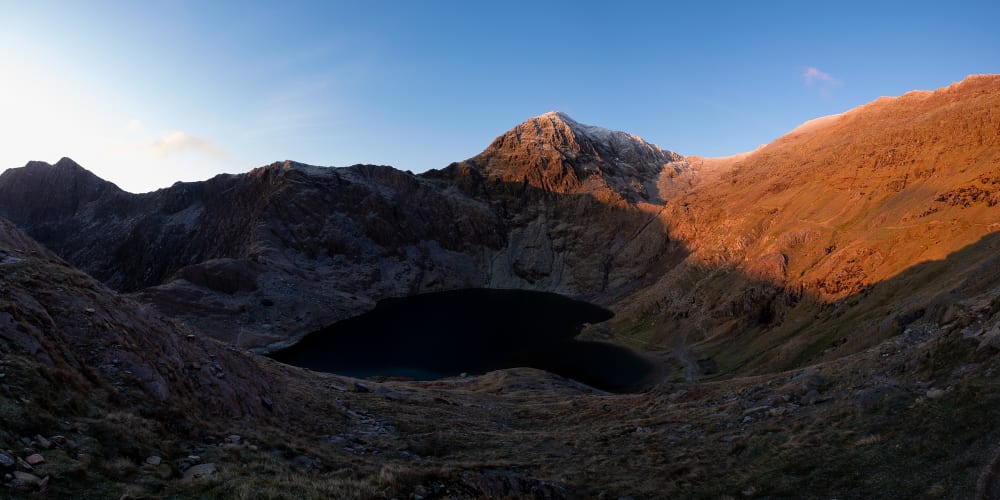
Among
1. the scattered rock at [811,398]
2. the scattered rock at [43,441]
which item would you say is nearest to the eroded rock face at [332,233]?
the scattered rock at [811,398]

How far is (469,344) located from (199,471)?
91946mm

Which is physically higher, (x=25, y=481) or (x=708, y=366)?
(x=25, y=481)

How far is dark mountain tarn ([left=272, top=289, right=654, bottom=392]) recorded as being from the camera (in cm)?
8475

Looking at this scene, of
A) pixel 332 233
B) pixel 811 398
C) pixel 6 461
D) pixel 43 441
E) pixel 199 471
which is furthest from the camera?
pixel 332 233

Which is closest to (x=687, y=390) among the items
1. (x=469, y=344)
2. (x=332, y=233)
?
(x=469, y=344)

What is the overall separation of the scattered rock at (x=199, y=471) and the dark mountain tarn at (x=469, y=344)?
207ft

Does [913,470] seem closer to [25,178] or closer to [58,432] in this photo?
[58,432]

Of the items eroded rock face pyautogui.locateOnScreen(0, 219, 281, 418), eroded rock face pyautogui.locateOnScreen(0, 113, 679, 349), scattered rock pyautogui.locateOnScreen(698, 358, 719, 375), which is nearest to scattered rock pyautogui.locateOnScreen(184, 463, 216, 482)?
eroded rock face pyautogui.locateOnScreen(0, 219, 281, 418)

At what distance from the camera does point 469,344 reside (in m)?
104

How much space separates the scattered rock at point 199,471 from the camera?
12.9 meters

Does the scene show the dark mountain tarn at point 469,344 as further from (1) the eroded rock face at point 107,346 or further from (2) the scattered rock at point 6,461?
(2) the scattered rock at point 6,461

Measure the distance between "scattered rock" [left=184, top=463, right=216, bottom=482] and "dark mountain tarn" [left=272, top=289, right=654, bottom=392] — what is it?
63039 mm

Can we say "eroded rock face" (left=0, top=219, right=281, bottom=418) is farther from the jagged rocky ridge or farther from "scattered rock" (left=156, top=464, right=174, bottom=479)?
"scattered rock" (left=156, top=464, right=174, bottom=479)

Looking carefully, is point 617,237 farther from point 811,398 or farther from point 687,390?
point 811,398
